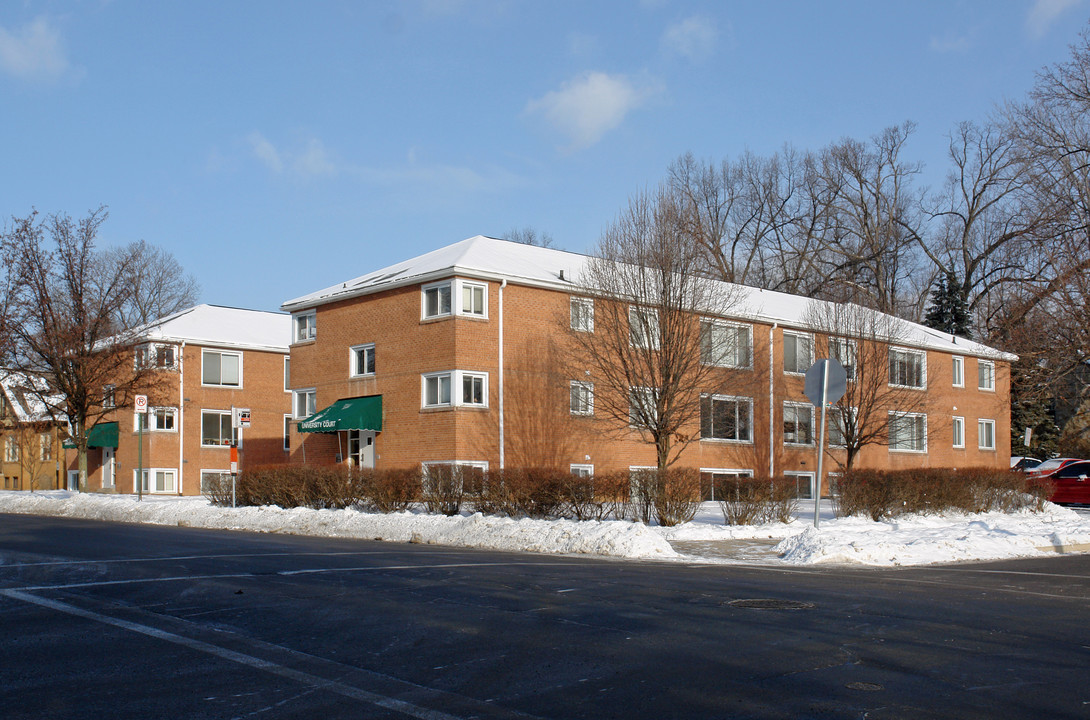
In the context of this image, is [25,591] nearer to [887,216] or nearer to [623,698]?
[623,698]

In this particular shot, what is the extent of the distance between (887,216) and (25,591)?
201 ft

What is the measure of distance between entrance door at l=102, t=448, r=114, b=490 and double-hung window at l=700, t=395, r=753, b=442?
98.2 feet

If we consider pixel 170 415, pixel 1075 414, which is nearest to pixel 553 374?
pixel 170 415

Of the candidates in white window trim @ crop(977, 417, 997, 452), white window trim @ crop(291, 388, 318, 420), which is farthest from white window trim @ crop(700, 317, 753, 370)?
white window trim @ crop(977, 417, 997, 452)

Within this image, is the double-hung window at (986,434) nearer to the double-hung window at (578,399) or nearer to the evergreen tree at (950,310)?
the evergreen tree at (950,310)

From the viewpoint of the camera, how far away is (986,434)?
161 feet

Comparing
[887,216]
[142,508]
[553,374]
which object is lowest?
[142,508]

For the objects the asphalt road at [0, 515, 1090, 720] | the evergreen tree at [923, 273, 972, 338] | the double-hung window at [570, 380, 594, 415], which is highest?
the evergreen tree at [923, 273, 972, 338]

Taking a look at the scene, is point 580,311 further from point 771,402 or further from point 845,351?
point 771,402

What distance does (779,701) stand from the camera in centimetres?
606

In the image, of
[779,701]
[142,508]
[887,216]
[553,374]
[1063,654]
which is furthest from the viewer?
[887,216]

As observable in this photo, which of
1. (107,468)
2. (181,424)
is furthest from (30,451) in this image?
(181,424)

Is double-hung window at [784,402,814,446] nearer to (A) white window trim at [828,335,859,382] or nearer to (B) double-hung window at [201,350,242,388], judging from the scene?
(A) white window trim at [828,335,859,382]

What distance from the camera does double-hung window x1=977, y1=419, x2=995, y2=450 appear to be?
159 feet
